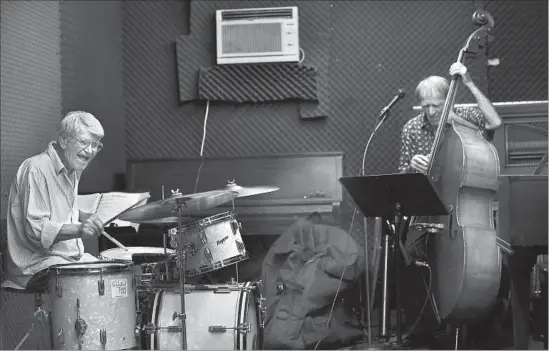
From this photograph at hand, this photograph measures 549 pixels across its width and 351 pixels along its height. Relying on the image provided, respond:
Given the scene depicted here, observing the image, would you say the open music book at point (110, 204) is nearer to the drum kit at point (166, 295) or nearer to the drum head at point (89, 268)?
the drum kit at point (166, 295)

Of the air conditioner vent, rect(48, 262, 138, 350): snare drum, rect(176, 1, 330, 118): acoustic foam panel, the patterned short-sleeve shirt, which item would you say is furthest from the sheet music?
the air conditioner vent

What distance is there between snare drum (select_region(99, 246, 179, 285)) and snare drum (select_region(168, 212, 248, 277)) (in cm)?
14

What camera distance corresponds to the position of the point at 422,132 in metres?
5.04

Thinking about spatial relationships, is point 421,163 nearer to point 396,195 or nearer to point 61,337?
point 396,195

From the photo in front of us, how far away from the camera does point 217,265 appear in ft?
13.4

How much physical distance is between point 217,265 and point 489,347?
2.10m

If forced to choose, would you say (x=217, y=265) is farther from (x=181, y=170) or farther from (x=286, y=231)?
(x=181, y=170)

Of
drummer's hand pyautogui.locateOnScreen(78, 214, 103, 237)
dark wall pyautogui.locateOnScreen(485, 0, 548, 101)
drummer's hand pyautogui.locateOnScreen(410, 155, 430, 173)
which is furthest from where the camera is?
dark wall pyautogui.locateOnScreen(485, 0, 548, 101)

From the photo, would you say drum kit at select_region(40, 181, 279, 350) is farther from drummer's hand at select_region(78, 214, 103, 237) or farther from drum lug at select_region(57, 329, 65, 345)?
drummer's hand at select_region(78, 214, 103, 237)

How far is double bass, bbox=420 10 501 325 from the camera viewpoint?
4.19 meters

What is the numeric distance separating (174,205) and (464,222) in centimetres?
148

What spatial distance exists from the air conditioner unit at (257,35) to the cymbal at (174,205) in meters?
2.43

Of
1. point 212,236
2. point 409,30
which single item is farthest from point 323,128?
point 212,236

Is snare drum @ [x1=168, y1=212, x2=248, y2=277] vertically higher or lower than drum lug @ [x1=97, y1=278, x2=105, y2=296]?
higher
